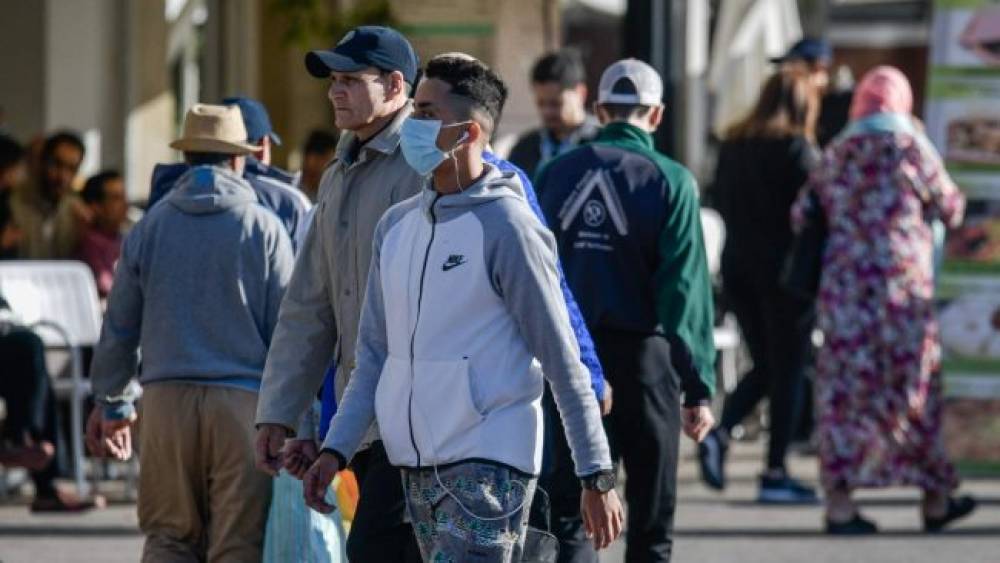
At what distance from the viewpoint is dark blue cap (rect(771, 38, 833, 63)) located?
12367 millimetres

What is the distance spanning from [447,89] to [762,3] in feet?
43.6

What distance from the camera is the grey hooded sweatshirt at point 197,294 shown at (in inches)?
314

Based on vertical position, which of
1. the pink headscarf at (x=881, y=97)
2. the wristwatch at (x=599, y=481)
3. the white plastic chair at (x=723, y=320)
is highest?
the pink headscarf at (x=881, y=97)

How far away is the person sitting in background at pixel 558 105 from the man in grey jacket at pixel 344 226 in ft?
13.7

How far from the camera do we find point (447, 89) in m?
6.21

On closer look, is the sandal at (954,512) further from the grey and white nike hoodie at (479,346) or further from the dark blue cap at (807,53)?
the grey and white nike hoodie at (479,346)

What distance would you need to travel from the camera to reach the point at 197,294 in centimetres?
800

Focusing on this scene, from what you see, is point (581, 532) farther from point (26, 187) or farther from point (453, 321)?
point (26, 187)

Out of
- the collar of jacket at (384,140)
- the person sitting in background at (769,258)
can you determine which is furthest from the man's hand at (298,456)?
the person sitting in background at (769,258)

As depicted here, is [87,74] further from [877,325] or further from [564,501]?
[564,501]

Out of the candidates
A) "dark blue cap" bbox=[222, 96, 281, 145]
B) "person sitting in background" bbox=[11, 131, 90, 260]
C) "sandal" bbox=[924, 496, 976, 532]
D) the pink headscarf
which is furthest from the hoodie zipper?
"person sitting in background" bbox=[11, 131, 90, 260]

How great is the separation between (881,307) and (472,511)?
227 inches

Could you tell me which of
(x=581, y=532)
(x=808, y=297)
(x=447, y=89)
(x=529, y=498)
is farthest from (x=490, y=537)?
(x=808, y=297)

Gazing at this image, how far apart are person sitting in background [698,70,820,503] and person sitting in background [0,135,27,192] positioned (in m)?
3.45
